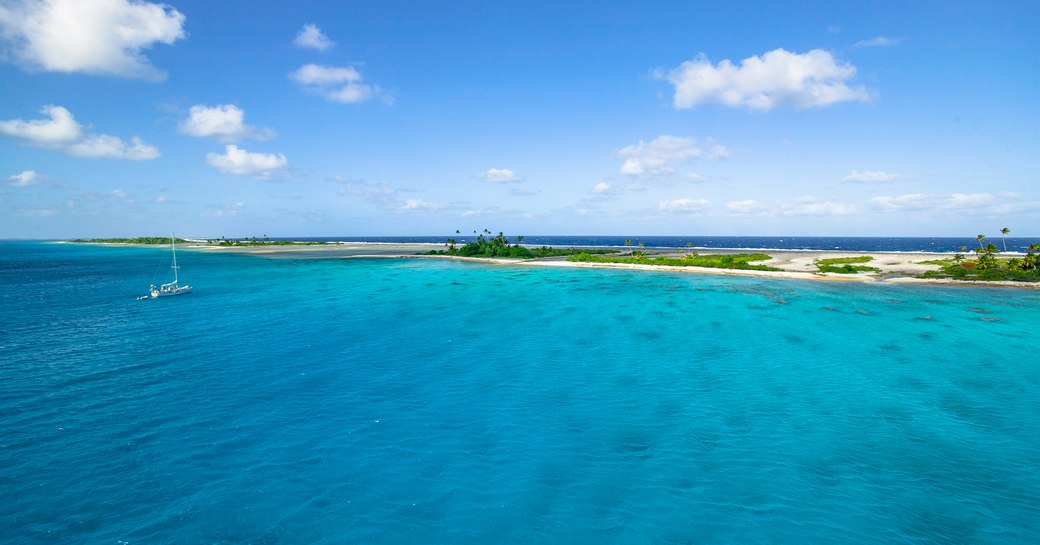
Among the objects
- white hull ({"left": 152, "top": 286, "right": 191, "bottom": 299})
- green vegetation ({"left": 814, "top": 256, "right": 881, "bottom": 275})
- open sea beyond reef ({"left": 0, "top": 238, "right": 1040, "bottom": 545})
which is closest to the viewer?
open sea beyond reef ({"left": 0, "top": 238, "right": 1040, "bottom": 545})

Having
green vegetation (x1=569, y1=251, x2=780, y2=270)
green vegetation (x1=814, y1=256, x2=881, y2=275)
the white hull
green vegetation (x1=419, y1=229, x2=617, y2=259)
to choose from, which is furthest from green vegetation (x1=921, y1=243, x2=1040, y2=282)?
the white hull

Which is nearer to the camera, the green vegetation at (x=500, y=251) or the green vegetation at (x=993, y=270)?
the green vegetation at (x=993, y=270)

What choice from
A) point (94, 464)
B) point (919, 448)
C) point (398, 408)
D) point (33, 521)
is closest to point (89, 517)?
point (33, 521)

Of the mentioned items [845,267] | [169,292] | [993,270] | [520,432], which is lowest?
[520,432]

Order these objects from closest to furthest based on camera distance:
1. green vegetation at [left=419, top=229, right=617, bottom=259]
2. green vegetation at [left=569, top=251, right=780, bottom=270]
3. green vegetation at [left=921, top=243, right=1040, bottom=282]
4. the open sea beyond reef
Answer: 1. the open sea beyond reef
2. green vegetation at [left=921, top=243, right=1040, bottom=282]
3. green vegetation at [left=569, top=251, right=780, bottom=270]
4. green vegetation at [left=419, top=229, right=617, bottom=259]

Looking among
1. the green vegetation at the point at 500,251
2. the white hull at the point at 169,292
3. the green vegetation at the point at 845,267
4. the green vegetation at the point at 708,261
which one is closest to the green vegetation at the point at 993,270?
the green vegetation at the point at 845,267

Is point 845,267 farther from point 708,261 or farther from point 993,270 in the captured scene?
point 708,261

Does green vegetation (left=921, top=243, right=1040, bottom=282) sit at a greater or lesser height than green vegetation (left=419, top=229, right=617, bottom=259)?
lesser

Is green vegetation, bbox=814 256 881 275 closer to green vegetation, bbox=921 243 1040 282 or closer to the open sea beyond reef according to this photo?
green vegetation, bbox=921 243 1040 282

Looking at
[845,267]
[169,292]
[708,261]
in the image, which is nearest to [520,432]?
[169,292]

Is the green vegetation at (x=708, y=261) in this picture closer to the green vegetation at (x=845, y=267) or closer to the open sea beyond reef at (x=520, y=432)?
the green vegetation at (x=845, y=267)
